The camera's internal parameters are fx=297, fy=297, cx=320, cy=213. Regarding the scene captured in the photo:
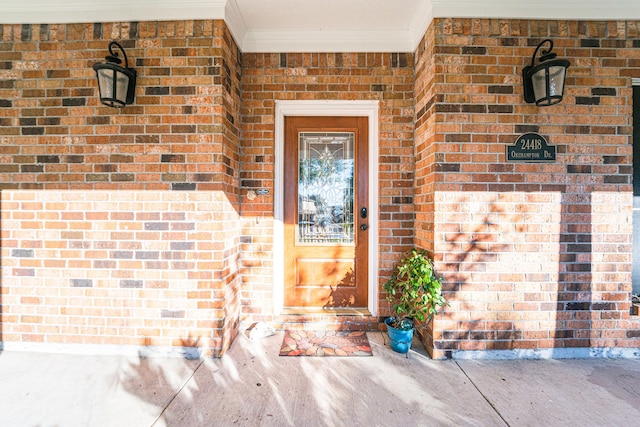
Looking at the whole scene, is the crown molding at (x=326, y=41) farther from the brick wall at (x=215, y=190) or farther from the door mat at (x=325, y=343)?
the door mat at (x=325, y=343)

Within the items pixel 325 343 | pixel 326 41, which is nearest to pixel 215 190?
pixel 325 343

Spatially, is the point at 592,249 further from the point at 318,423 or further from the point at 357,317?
the point at 318,423

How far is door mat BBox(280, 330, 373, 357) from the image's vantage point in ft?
8.32

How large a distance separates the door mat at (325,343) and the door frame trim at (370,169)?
0.31m

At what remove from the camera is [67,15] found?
2.53 metres

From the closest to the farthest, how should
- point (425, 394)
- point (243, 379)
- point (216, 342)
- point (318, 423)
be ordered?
point (318, 423) → point (425, 394) → point (243, 379) → point (216, 342)

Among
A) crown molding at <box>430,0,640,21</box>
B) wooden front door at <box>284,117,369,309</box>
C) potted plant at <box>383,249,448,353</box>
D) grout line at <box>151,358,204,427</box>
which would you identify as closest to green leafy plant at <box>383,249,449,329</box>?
potted plant at <box>383,249,448,353</box>

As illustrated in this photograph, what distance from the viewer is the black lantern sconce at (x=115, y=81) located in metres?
2.31

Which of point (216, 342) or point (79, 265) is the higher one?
point (79, 265)

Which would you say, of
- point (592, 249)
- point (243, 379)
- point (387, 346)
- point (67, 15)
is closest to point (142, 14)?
point (67, 15)

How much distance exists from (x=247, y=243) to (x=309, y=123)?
1389 mm

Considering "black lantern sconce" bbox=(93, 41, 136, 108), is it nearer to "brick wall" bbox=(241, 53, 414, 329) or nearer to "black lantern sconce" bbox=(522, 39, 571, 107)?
"brick wall" bbox=(241, 53, 414, 329)

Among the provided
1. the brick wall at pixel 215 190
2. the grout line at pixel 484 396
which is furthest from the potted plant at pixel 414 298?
the grout line at pixel 484 396

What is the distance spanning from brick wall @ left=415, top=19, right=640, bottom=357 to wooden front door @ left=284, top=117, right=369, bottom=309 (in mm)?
894
